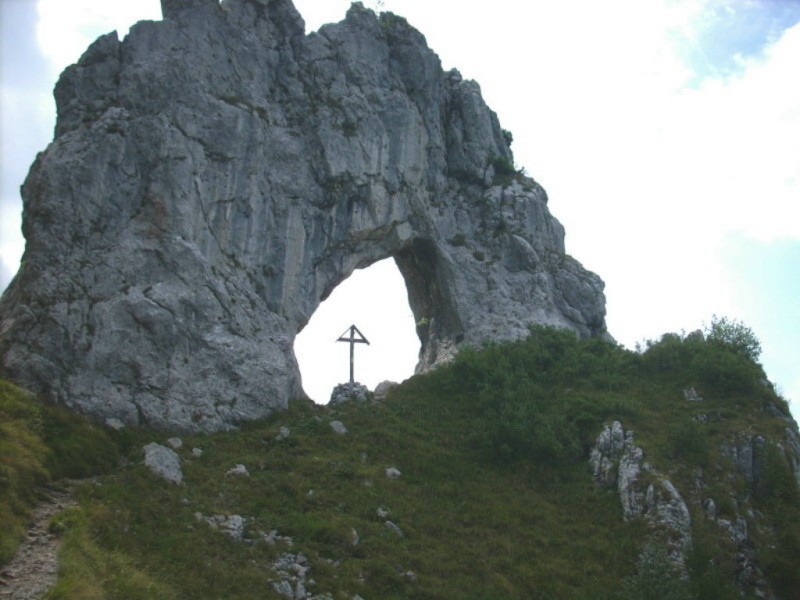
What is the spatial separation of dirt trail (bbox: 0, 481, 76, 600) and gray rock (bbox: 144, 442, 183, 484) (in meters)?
3.74

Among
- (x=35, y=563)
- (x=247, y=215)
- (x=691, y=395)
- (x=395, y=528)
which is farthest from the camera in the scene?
(x=247, y=215)

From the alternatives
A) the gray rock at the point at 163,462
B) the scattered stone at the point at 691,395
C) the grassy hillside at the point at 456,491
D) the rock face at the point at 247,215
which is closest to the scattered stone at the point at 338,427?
the grassy hillside at the point at 456,491

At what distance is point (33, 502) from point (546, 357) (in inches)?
969

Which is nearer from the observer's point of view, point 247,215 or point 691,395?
point 691,395

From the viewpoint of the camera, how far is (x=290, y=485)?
88.5ft

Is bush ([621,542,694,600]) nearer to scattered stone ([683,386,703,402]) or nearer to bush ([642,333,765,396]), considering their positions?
scattered stone ([683,386,703,402])

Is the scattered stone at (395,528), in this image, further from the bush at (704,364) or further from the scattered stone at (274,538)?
the bush at (704,364)

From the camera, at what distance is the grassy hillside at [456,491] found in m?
21.7

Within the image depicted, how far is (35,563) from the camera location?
17641 millimetres

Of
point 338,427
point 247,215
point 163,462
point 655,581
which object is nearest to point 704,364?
point 655,581

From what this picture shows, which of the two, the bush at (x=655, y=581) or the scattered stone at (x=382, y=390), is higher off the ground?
the scattered stone at (x=382, y=390)

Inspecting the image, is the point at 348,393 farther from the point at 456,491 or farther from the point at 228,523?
the point at 228,523

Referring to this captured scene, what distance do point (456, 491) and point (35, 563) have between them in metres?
15.6

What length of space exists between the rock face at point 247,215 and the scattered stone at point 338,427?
2354mm
